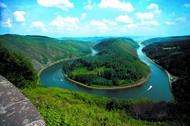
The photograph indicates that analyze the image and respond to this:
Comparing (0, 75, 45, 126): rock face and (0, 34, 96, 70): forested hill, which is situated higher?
(0, 75, 45, 126): rock face

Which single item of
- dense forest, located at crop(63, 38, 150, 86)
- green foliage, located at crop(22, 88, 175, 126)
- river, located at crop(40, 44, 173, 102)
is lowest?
river, located at crop(40, 44, 173, 102)

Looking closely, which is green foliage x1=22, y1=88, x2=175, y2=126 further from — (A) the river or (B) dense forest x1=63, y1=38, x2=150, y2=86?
(B) dense forest x1=63, y1=38, x2=150, y2=86

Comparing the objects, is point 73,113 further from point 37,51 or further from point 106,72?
point 37,51

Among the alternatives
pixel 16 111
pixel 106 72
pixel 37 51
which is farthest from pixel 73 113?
pixel 37 51

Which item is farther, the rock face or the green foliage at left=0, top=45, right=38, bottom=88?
the green foliage at left=0, top=45, right=38, bottom=88

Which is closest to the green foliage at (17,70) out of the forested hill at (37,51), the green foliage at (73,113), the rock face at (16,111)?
the green foliage at (73,113)

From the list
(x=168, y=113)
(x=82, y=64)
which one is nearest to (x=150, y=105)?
(x=168, y=113)

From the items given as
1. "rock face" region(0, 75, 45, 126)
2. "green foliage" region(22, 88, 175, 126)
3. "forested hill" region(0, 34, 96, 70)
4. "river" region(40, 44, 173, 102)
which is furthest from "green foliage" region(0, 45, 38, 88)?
"forested hill" region(0, 34, 96, 70)

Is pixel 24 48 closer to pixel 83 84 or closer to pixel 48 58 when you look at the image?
pixel 48 58
